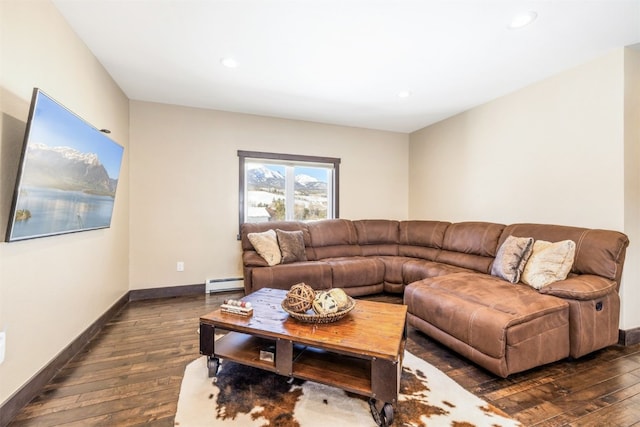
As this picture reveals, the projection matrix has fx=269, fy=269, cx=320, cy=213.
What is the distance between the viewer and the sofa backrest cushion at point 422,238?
3.74 meters

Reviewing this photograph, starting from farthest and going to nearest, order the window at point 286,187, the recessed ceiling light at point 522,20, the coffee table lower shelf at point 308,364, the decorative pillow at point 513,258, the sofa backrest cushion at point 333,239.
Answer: the window at point 286,187 < the sofa backrest cushion at point 333,239 < the decorative pillow at point 513,258 < the recessed ceiling light at point 522,20 < the coffee table lower shelf at point 308,364

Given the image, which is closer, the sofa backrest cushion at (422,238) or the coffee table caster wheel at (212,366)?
the coffee table caster wheel at (212,366)

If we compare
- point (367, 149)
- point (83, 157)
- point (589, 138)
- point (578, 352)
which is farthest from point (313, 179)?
point (578, 352)

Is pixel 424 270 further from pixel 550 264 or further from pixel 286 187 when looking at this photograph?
pixel 286 187

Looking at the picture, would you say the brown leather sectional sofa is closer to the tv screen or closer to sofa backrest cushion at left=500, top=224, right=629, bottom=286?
sofa backrest cushion at left=500, top=224, right=629, bottom=286

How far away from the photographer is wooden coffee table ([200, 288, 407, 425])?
4.51 ft

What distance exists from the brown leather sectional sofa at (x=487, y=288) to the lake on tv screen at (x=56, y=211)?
155 cm

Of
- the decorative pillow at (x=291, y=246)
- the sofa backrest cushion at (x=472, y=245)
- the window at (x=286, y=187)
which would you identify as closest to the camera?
the sofa backrest cushion at (x=472, y=245)

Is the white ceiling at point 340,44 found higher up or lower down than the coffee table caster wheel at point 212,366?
higher up

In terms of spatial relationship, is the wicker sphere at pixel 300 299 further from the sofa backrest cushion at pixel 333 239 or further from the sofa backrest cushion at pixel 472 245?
the sofa backrest cushion at pixel 472 245

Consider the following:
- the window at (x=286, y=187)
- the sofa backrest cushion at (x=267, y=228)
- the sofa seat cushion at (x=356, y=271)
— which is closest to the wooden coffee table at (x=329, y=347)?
the sofa seat cushion at (x=356, y=271)

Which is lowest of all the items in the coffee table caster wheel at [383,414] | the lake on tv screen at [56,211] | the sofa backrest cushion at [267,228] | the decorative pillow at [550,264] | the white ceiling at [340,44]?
the coffee table caster wheel at [383,414]

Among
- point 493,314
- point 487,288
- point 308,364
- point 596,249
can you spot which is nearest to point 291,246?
point 308,364

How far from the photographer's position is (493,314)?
6.06 ft
